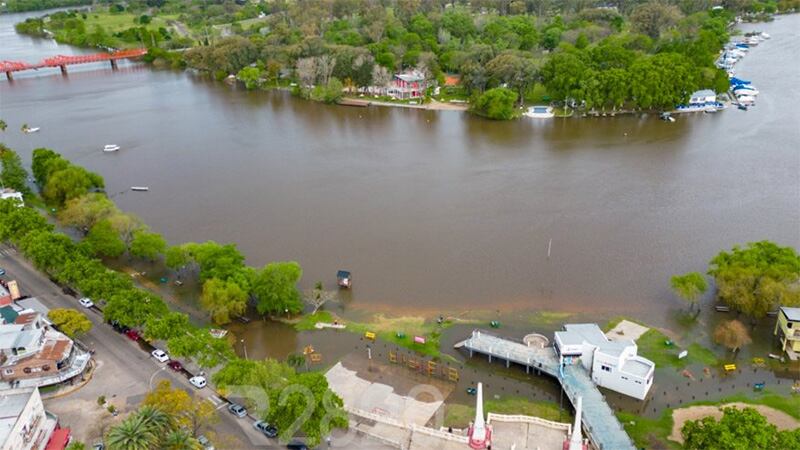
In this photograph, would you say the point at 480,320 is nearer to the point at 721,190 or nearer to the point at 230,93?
the point at 721,190

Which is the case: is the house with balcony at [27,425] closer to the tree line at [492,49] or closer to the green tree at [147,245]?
the green tree at [147,245]

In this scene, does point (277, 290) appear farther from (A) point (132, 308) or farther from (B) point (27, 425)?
(B) point (27, 425)

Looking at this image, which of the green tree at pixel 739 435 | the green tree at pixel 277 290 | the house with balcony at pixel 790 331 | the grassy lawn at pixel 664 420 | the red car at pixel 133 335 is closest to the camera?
the green tree at pixel 739 435

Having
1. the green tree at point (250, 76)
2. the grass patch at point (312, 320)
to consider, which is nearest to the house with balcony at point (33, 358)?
the grass patch at point (312, 320)

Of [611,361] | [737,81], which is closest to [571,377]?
[611,361]

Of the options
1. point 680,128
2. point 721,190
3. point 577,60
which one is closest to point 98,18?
point 577,60

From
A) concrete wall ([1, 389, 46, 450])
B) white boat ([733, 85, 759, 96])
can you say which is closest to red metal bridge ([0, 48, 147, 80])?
concrete wall ([1, 389, 46, 450])
